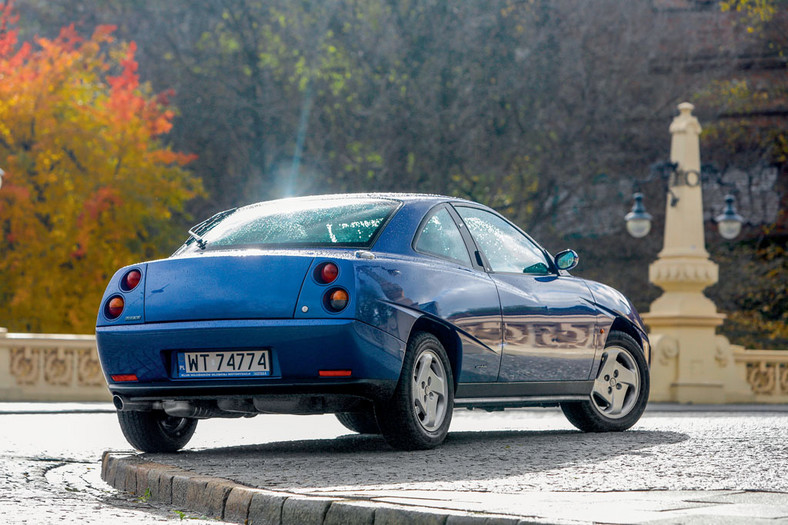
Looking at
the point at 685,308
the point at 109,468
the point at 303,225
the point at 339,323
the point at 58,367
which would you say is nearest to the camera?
the point at 339,323

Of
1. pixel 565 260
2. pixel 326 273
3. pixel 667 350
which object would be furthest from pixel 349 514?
pixel 667 350

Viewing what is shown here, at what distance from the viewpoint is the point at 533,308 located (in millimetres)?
8727

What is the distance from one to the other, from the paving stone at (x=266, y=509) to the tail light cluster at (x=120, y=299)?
2.35 m

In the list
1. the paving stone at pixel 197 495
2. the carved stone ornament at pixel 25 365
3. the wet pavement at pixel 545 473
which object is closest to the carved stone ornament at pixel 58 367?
the carved stone ornament at pixel 25 365

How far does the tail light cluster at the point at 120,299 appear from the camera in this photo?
768 cm

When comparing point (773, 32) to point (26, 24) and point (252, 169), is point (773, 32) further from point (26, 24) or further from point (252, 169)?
point (26, 24)

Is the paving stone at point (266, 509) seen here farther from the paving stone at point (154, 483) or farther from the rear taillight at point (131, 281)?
the rear taillight at point (131, 281)

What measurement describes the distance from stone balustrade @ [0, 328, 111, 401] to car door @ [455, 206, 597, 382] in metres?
13.5

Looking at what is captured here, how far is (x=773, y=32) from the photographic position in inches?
1507

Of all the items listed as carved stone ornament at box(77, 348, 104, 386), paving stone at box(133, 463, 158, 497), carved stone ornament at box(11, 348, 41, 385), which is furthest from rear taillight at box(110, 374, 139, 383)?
carved stone ornament at box(77, 348, 104, 386)

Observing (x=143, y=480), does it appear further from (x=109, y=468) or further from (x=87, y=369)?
(x=87, y=369)

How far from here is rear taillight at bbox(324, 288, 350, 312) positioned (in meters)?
7.15

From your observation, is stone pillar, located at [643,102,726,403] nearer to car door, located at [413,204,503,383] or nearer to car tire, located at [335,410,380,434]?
car tire, located at [335,410,380,434]

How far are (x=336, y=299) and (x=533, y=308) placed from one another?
197 cm
